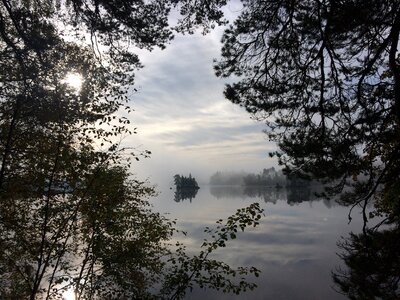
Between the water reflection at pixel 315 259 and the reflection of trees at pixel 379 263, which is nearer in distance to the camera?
the reflection of trees at pixel 379 263

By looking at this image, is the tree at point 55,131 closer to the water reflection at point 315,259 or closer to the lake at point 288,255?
the water reflection at point 315,259

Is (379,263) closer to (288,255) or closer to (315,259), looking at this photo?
(315,259)

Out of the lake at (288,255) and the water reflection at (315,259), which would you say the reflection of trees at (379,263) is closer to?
the water reflection at (315,259)

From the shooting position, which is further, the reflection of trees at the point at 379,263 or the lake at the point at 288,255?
the lake at the point at 288,255

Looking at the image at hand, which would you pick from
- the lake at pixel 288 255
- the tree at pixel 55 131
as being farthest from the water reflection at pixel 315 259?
the tree at pixel 55 131

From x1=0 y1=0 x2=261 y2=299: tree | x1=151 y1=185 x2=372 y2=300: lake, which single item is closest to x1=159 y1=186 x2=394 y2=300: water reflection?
x1=151 y1=185 x2=372 y2=300: lake

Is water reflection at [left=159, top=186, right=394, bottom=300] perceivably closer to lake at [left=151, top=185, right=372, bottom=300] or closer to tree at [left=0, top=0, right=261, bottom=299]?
lake at [left=151, top=185, right=372, bottom=300]

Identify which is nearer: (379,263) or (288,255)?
(379,263)

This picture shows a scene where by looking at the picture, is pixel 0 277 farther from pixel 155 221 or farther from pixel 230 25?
pixel 230 25

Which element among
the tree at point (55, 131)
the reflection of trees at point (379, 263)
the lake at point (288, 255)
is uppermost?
the tree at point (55, 131)

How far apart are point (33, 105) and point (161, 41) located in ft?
15.6

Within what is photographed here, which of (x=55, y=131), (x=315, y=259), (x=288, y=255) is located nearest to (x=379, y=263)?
(x=55, y=131)

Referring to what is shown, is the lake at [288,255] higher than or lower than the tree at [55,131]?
lower

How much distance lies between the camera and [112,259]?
12938mm
